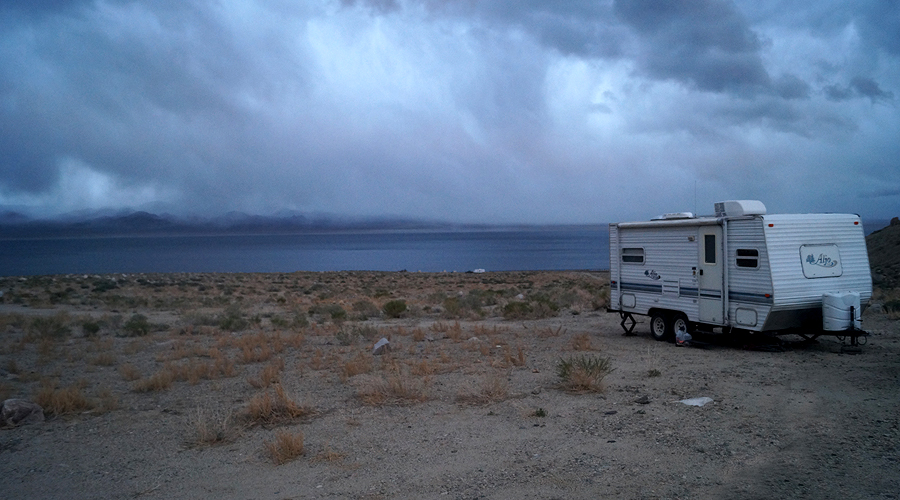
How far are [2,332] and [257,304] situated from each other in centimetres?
1248

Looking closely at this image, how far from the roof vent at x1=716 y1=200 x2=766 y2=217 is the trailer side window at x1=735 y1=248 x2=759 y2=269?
32.9 inches

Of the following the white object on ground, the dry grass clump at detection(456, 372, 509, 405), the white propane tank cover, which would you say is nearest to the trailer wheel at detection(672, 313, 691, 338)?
the white propane tank cover

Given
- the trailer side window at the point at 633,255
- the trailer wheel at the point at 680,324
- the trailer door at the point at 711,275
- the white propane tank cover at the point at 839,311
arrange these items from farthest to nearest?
the trailer side window at the point at 633,255 → the trailer wheel at the point at 680,324 → the trailer door at the point at 711,275 → the white propane tank cover at the point at 839,311

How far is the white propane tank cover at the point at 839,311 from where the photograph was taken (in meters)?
12.4

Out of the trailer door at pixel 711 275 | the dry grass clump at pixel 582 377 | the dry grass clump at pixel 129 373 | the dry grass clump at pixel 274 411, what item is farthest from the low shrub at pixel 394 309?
the dry grass clump at pixel 274 411

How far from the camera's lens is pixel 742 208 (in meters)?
13.3

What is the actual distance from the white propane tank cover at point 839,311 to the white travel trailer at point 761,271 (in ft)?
0.06

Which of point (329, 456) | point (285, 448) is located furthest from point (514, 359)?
point (285, 448)

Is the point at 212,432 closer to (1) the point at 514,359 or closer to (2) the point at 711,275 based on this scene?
(1) the point at 514,359

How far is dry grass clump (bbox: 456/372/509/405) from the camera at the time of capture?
376 inches

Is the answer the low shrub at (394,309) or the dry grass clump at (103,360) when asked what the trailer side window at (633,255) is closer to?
the low shrub at (394,309)

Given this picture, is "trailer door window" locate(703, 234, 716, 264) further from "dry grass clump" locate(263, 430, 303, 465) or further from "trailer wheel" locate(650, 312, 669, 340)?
"dry grass clump" locate(263, 430, 303, 465)

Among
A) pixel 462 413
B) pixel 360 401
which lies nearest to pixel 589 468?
pixel 462 413

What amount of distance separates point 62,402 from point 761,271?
42.2 feet
